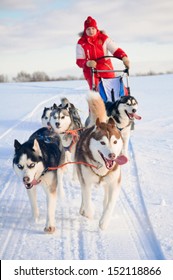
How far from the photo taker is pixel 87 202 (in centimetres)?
288

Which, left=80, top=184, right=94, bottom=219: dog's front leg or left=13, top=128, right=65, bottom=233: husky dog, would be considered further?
left=80, top=184, right=94, bottom=219: dog's front leg

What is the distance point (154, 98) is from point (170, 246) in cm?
940

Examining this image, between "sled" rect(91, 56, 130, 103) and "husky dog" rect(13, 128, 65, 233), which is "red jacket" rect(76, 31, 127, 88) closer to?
"sled" rect(91, 56, 130, 103)

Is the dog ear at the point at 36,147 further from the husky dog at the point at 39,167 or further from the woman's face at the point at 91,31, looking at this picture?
the woman's face at the point at 91,31

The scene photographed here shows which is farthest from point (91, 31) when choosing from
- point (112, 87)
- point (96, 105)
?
point (96, 105)

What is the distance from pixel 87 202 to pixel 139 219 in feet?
1.26

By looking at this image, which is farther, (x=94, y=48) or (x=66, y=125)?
(x=94, y=48)

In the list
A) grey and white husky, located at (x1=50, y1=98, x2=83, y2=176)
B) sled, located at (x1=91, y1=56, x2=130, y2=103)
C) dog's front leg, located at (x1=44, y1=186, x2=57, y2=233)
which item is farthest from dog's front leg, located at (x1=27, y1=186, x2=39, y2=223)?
sled, located at (x1=91, y1=56, x2=130, y2=103)

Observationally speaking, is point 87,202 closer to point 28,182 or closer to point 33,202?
point 33,202

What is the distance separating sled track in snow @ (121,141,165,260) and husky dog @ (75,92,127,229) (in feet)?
0.72

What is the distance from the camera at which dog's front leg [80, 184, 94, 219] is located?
2846 mm

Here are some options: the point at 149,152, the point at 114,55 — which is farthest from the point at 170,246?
the point at 114,55

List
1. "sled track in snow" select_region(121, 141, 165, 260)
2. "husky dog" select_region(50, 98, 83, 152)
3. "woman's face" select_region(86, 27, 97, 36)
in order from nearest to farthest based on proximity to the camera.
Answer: "sled track in snow" select_region(121, 141, 165, 260)
"husky dog" select_region(50, 98, 83, 152)
"woman's face" select_region(86, 27, 97, 36)
